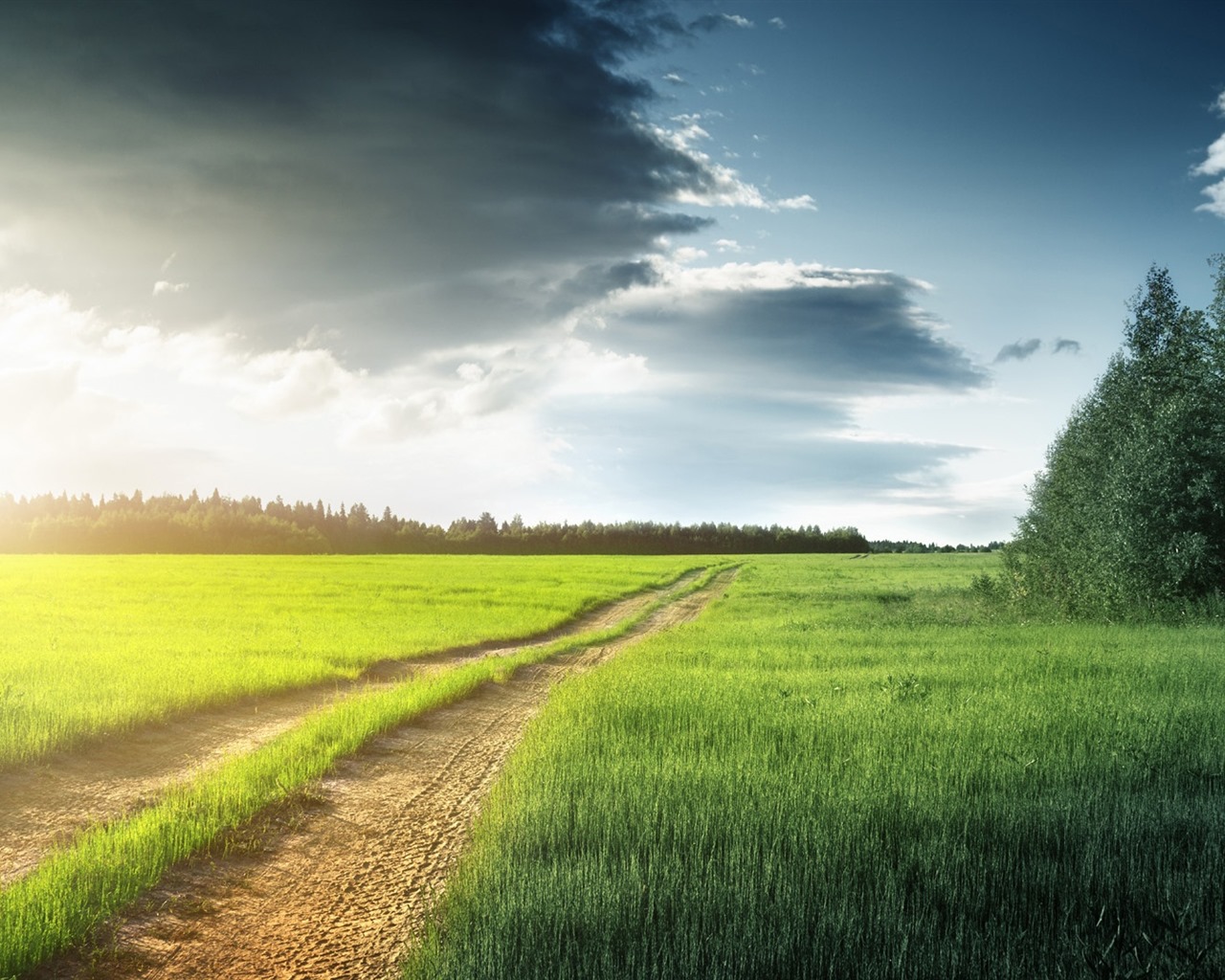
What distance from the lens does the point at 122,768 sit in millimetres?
10969

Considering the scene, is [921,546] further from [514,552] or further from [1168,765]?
[1168,765]

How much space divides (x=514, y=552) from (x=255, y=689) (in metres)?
109

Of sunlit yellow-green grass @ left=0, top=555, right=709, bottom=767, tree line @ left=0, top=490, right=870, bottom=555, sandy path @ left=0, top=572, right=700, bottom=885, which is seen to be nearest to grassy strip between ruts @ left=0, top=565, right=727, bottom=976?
sandy path @ left=0, top=572, right=700, bottom=885

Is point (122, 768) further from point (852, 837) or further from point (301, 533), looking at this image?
point (301, 533)

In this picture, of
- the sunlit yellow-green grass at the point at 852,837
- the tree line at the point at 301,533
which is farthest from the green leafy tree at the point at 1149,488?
the tree line at the point at 301,533

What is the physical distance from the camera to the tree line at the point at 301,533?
12206cm

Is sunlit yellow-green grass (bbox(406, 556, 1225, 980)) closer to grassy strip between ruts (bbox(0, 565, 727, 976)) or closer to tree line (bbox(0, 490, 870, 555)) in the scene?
grassy strip between ruts (bbox(0, 565, 727, 976))

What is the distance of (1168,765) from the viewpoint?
9766mm

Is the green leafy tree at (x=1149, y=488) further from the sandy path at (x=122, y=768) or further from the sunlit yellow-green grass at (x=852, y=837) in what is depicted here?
the sandy path at (x=122, y=768)

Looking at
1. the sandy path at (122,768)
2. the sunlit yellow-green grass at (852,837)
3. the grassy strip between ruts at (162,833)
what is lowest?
A: the sandy path at (122,768)

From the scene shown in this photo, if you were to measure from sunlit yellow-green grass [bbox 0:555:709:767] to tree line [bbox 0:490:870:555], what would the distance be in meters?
71.1

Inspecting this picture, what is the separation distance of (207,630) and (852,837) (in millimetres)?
22535

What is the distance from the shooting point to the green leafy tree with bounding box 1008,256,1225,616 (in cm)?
2889

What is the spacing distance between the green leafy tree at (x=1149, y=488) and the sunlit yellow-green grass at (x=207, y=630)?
66.5 ft
